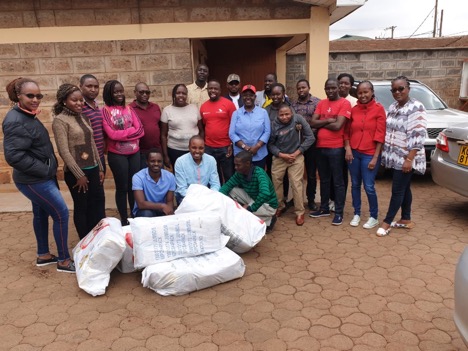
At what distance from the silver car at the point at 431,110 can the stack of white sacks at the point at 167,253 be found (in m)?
4.21

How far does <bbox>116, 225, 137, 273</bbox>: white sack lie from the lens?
346 centimetres

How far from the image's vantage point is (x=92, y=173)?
3805mm

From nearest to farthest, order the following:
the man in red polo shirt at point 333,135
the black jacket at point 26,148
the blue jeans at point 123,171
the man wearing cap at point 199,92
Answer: the black jacket at point 26,148 → the blue jeans at point 123,171 → the man in red polo shirt at point 333,135 → the man wearing cap at point 199,92

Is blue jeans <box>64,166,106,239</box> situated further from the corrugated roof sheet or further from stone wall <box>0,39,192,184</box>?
the corrugated roof sheet

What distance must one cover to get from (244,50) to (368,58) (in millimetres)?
3908

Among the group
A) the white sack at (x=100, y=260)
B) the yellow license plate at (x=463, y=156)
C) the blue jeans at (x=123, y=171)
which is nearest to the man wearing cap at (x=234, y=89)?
the blue jeans at (x=123, y=171)

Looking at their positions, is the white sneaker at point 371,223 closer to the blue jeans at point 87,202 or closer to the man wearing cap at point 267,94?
the man wearing cap at point 267,94

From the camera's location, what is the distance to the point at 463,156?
429cm

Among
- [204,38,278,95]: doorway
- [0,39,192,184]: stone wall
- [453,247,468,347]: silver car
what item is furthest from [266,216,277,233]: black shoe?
[204,38,278,95]: doorway

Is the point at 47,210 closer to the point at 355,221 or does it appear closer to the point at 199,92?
the point at 199,92

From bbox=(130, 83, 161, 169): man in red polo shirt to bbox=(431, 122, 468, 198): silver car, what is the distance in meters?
3.58

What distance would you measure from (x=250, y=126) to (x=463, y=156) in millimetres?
2490

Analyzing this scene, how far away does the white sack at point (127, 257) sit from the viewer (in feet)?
11.3

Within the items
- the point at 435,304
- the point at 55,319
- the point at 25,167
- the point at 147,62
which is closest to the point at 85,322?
the point at 55,319
